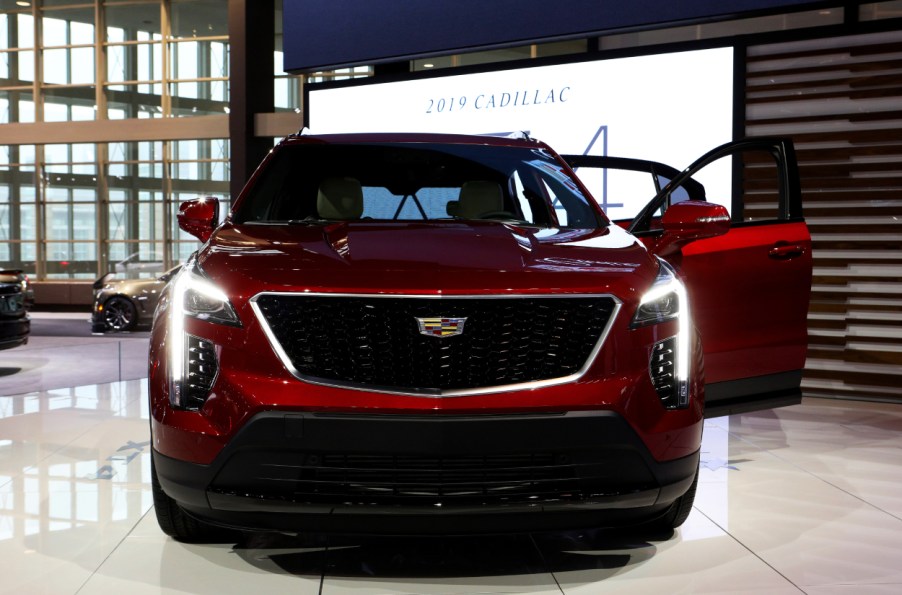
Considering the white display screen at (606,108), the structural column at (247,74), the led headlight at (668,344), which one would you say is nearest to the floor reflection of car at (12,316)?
the white display screen at (606,108)

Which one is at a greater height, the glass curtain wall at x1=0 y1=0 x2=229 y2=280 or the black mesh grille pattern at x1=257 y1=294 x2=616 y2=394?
the glass curtain wall at x1=0 y1=0 x2=229 y2=280

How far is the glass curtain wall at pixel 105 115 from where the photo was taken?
22.2 metres

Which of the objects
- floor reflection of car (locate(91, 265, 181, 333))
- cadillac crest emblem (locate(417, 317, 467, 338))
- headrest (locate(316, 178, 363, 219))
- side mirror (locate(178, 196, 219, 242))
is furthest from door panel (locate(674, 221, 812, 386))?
floor reflection of car (locate(91, 265, 181, 333))

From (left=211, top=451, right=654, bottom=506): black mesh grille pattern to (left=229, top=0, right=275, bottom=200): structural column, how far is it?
29.8 feet

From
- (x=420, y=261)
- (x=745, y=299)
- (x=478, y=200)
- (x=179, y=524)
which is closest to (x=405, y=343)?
(x=420, y=261)

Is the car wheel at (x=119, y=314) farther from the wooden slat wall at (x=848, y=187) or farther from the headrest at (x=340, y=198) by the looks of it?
the headrest at (x=340, y=198)

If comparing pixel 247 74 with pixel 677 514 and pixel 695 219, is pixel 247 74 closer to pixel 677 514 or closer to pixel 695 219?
pixel 695 219

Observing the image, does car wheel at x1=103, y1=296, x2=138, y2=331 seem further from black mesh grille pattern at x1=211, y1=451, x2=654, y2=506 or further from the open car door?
black mesh grille pattern at x1=211, y1=451, x2=654, y2=506

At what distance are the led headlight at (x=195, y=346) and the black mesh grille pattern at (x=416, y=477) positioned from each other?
0.76 ft

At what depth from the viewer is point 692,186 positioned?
15.8 ft

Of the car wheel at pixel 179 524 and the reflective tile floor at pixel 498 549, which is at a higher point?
the car wheel at pixel 179 524

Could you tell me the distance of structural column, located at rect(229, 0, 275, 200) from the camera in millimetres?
11211

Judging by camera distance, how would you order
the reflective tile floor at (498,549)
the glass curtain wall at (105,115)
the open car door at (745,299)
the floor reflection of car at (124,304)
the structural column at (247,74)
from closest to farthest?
1. the reflective tile floor at (498,549)
2. the open car door at (745,299)
3. the structural column at (247,74)
4. the floor reflection of car at (124,304)
5. the glass curtain wall at (105,115)

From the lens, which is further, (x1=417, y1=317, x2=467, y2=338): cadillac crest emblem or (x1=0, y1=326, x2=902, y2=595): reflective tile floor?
(x1=0, y1=326, x2=902, y2=595): reflective tile floor
